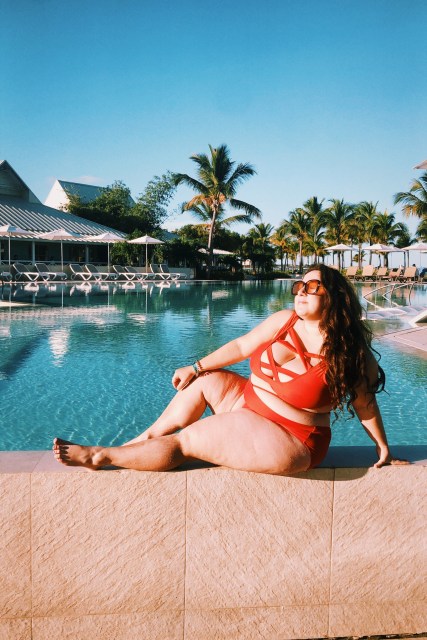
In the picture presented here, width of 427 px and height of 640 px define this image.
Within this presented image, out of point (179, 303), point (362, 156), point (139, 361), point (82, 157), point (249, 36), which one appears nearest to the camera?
point (139, 361)

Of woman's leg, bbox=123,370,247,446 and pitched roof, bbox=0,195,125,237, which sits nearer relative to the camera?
woman's leg, bbox=123,370,247,446

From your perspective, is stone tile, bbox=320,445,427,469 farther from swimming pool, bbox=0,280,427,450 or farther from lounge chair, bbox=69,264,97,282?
lounge chair, bbox=69,264,97,282

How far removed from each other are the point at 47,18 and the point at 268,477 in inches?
1052

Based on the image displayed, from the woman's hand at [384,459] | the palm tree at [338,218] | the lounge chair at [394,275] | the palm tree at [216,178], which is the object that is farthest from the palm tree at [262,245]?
the woman's hand at [384,459]

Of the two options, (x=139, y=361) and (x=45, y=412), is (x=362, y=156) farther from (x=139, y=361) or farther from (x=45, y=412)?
(x=45, y=412)

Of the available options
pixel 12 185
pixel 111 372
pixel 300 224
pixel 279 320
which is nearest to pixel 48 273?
pixel 12 185

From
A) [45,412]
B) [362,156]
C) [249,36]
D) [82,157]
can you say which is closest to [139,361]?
[45,412]

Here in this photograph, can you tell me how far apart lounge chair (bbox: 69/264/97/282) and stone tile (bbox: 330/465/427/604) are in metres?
27.7

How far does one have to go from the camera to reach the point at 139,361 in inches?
300

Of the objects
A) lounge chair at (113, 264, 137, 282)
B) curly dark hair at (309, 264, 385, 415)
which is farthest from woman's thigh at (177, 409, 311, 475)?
lounge chair at (113, 264, 137, 282)

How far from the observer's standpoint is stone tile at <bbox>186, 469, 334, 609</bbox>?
1692 millimetres

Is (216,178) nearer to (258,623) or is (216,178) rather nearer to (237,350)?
(237,350)

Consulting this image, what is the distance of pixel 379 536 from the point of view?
1764 millimetres

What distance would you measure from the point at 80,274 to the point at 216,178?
1177 centimetres
